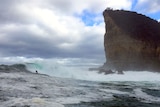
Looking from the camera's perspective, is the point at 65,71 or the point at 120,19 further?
the point at 120,19

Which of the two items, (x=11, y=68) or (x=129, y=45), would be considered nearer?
(x=11, y=68)

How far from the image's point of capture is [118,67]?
2463 inches

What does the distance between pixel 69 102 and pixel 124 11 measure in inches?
2321

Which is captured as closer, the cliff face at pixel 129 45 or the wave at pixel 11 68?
the wave at pixel 11 68

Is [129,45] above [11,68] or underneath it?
above

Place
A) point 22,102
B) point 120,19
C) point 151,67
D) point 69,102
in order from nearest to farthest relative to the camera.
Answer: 1. point 22,102
2. point 69,102
3. point 151,67
4. point 120,19

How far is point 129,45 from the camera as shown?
6278cm

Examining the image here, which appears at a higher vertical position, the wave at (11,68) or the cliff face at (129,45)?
the cliff face at (129,45)

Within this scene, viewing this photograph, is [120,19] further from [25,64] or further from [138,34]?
[25,64]

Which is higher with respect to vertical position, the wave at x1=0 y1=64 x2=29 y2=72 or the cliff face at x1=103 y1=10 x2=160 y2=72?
the cliff face at x1=103 y1=10 x2=160 y2=72

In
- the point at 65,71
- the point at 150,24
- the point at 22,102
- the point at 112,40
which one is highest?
the point at 150,24

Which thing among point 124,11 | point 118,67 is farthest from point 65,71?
point 124,11

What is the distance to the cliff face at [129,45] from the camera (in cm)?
6228

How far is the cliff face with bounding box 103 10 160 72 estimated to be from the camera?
62.3 m
